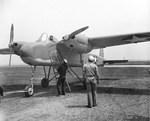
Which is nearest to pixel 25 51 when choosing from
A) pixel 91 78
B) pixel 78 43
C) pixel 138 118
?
pixel 78 43

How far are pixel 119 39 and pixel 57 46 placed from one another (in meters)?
3.62

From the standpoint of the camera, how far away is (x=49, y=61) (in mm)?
11047

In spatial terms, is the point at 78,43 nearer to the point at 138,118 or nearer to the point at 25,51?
the point at 25,51

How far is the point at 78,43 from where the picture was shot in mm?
11031

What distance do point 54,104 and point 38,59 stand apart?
3.09 meters

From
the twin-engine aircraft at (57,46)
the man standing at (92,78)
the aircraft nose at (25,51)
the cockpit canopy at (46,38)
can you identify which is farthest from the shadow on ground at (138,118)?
the cockpit canopy at (46,38)

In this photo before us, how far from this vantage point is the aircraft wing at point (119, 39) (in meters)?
10.9

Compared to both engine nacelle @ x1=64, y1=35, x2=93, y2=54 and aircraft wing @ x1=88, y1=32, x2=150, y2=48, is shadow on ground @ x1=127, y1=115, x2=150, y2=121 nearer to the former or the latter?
aircraft wing @ x1=88, y1=32, x2=150, y2=48

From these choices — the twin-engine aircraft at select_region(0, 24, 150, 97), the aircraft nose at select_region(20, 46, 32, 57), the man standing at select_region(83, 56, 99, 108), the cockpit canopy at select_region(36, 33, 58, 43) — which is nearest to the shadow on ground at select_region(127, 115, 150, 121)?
the man standing at select_region(83, 56, 99, 108)

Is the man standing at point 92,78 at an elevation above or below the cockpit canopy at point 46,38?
below

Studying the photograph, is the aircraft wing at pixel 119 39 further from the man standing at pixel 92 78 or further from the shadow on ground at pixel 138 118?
the shadow on ground at pixel 138 118

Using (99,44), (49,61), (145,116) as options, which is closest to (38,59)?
(49,61)

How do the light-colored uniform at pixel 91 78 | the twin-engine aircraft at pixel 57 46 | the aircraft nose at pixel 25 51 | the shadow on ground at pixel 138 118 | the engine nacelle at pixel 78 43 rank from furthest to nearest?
1. the engine nacelle at pixel 78 43
2. the twin-engine aircraft at pixel 57 46
3. the aircraft nose at pixel 25 51
4. the light-colored uniform at pixel 91 78
5. the shadow on ground at pixel 138 118

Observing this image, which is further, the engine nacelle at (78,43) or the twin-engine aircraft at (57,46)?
the engine nacelle at (78,43)
